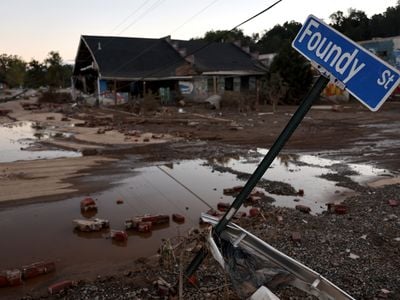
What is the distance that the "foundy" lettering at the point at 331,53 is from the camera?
2260mm

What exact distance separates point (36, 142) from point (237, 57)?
30438 mm

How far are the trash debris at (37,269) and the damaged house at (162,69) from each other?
28082mm

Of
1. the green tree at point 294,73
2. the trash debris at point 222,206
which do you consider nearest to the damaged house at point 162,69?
the green tree at point 294,73

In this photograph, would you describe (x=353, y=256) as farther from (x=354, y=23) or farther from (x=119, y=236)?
(x=354, y=23)

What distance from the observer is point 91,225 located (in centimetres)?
644

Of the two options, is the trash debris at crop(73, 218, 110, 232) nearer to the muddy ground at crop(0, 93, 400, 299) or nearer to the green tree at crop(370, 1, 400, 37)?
the muddy ground at crop(0, 93, 400, 299)

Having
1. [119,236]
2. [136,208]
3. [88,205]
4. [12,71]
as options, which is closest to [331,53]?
[119,236]

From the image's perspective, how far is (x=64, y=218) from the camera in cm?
708

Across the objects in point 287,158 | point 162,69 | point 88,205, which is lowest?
point 287,158

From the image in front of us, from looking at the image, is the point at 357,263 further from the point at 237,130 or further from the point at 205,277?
the point at 237,130

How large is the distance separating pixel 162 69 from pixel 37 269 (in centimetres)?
3439

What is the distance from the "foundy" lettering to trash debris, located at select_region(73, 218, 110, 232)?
196 inches

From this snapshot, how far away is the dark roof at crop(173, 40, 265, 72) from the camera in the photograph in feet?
125

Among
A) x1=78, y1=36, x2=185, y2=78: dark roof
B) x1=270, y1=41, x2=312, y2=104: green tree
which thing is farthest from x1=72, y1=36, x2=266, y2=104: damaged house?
x1=270, y1=41, x2=312, y2=104: green tree
